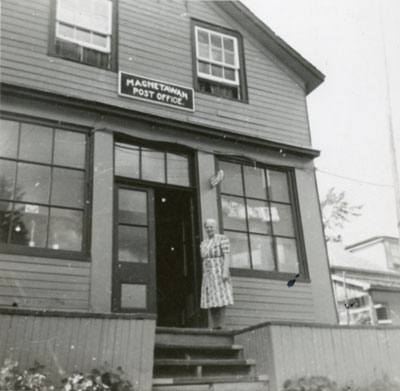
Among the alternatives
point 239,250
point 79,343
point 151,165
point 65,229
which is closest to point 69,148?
point 65,229

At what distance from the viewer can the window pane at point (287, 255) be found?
834 cm

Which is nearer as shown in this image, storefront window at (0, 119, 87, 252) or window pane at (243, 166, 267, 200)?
storefront window at (0, 119, 87, 252)

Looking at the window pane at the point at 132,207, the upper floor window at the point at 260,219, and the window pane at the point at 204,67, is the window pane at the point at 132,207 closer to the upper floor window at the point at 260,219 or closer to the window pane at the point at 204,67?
the upper floor window at the point at 260,219

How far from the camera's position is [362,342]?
5699 millimetres

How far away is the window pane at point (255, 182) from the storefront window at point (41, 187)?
2.78 m

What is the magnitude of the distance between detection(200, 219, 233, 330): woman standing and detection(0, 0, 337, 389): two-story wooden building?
652 millimetres

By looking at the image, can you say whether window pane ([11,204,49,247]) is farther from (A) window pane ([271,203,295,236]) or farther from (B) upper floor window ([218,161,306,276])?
(A) window pane ([271,203,295,236])

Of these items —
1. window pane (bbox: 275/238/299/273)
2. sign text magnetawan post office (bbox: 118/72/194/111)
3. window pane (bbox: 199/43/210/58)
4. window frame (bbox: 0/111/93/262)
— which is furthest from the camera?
window pane (bbox: 199/43/210/58)

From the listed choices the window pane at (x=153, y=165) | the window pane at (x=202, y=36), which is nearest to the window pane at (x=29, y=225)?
the window pane at (x=153, y=165)

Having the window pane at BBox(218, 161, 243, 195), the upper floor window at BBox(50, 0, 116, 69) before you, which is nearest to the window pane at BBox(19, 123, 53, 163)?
the upper floor window at BBox(50, 0, 116, 69)

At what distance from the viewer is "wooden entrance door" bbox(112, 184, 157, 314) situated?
22.9ft

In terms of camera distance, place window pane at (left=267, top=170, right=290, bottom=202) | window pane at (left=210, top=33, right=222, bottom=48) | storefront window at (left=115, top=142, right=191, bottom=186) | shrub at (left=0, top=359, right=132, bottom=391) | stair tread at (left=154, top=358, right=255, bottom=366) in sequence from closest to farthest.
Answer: shrub at (left=0, top=359, right=132, bottom=391), stair tread at (left=154, top=358, right=255, bottom=366), storefront window at (left=115, top=142, right=191, bottom=186), window pane at (left=267, top=170, right=290, bottom=202), window pane at (left=210, top=33, right=222, bottom=48)

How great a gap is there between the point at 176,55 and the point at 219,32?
122 centimetres

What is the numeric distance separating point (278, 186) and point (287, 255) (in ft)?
4.01
